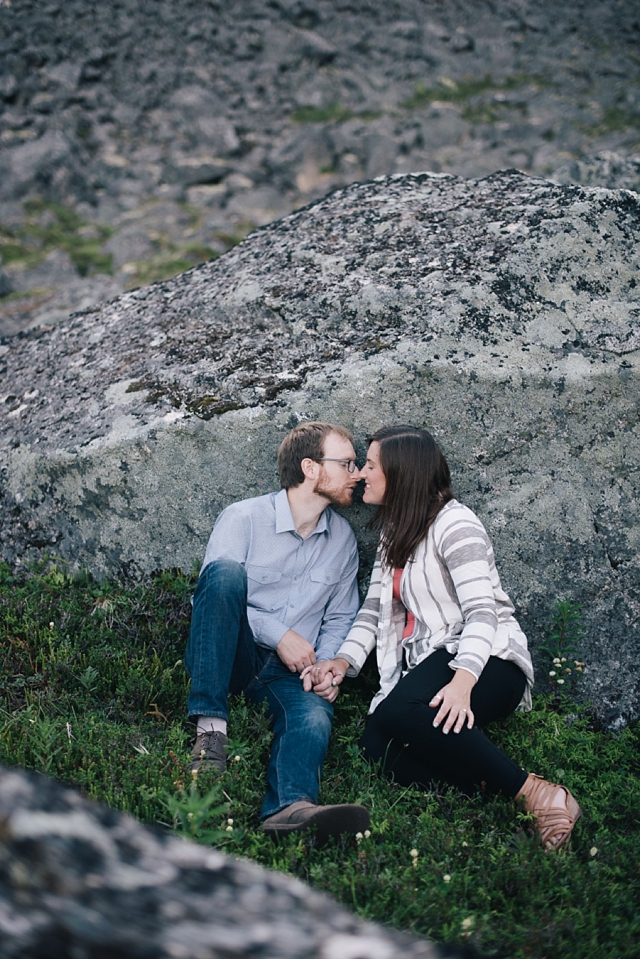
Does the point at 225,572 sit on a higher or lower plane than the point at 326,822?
higher

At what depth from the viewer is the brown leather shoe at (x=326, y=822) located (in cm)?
339

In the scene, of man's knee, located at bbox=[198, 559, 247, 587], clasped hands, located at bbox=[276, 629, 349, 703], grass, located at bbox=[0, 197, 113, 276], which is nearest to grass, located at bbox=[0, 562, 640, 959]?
clasped hands, located at bbox=[276, 629, 349, 703]

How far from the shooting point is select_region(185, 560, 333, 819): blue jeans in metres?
3.85

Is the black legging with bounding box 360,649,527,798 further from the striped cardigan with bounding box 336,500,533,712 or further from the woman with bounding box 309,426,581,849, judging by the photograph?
the striped cardigan with bounding box 336,500,533,712

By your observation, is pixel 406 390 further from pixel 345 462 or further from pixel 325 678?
pixel 325 678

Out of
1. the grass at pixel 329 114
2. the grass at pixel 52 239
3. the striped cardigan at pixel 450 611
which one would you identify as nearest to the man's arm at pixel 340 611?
the striped cardigan at pixel 450 611

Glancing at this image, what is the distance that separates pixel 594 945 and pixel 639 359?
3.36 metres

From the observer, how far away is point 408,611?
4512mm

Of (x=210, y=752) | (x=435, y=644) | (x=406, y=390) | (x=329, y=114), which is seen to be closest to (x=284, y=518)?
(x=406, y=390)

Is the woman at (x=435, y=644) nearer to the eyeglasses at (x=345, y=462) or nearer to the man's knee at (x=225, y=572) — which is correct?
the eyeglasses at (x=345, y=462)

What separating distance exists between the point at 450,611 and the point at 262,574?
47.4 inches

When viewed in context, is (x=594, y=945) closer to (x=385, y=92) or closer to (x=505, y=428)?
(x=505, y=428)

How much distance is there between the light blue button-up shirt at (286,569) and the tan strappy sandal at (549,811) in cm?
140

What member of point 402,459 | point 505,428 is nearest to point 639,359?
point 505,428
